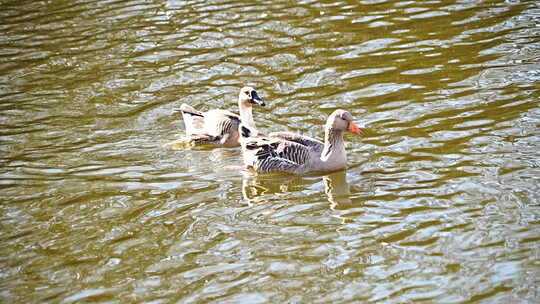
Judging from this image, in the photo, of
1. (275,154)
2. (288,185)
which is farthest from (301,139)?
(288,185)

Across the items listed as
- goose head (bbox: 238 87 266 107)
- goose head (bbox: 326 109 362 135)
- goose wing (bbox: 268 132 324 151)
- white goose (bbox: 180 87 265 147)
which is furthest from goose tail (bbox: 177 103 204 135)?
goose head (bbox: 326 109 362 135)

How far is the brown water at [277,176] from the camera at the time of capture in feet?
25.3

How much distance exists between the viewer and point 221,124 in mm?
11734

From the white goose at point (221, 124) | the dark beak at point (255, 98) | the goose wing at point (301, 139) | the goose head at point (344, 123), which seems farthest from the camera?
the white goose at point (221, 124)

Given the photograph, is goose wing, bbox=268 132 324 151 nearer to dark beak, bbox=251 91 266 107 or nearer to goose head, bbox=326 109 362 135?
goose head, bbox=326 109 362 135

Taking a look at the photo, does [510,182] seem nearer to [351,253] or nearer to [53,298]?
[351,253]

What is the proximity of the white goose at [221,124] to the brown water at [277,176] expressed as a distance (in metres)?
0.28

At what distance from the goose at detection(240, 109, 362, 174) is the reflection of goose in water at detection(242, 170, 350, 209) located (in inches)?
5.2

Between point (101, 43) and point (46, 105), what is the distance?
3.06m

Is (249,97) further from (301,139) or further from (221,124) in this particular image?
(301,139)

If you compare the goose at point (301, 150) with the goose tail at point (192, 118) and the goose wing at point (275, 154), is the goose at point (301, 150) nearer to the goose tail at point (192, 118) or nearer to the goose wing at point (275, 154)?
the goose wing at point (275, 154)

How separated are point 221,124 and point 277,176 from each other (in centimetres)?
161

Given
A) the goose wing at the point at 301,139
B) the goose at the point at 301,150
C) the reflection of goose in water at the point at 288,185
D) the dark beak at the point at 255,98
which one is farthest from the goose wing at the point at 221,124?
the reflection of goose in water at the point at 288,185

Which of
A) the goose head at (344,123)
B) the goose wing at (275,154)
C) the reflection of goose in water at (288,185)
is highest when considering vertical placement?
the goose head at (344,123)
